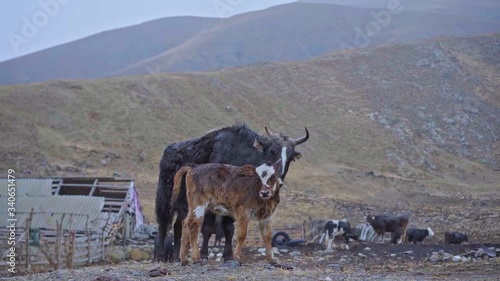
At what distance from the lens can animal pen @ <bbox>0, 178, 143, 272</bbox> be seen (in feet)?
66.5

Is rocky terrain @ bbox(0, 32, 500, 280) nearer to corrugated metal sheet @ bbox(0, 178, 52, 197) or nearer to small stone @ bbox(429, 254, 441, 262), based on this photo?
small stone @ bbox(429, 254, 441, 262)

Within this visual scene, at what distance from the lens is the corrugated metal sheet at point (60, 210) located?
26.2m

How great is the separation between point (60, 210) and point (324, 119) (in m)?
38.8

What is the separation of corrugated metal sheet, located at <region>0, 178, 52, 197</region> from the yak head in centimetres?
1757

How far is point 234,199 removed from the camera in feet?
36.7

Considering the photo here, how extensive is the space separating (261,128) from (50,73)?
273 ft

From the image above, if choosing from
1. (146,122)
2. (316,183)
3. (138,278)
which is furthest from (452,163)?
(138,278)

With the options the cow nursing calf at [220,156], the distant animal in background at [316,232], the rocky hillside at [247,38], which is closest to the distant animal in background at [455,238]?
the distant animal in background at [316,232]

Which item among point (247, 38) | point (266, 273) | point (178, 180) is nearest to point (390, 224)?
point (178, 180)

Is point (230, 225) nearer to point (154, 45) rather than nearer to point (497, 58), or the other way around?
point (497, 58)

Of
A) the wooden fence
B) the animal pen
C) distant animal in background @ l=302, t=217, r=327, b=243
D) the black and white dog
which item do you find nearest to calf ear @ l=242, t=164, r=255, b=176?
the wooden fence

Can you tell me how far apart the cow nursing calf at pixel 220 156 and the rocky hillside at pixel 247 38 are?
8987 centimetres

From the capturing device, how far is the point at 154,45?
144 m

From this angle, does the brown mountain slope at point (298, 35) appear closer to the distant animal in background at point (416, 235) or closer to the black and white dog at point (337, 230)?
the black and white dog at point (337, 230)
